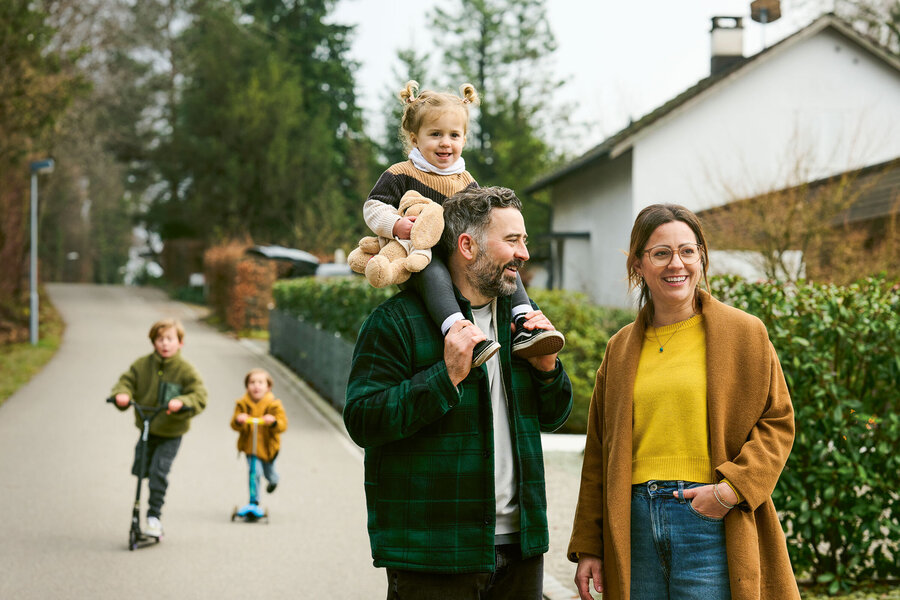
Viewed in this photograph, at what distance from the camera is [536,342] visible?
2953 millimetres

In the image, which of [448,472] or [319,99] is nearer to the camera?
[448,472]

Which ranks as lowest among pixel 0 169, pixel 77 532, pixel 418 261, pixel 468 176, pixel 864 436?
pixel 77 532

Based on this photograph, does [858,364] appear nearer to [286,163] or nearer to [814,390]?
[814,390]

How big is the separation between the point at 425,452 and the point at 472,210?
30.5 inches

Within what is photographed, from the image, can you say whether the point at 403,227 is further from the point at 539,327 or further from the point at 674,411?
the point at 674,411

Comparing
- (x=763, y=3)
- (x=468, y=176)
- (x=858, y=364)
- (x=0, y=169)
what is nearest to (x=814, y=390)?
(x=858, y=364)

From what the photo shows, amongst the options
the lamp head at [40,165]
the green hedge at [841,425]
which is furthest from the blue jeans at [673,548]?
the lamp head at [40,165]

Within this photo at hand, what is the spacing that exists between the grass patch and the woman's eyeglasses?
13.9m

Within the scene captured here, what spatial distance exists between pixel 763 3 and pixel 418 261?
25.8m

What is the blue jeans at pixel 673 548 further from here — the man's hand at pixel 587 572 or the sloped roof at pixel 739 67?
the sloped roof at pixel 739 67

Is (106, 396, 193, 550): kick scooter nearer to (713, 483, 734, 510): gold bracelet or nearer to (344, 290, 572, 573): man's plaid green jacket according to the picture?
(344, 290, 572, 573): man's plaid green jacket

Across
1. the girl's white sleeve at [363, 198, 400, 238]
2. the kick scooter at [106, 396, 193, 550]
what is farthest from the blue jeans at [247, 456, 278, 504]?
the girl's white sleeve at [363, 198, 400, 238]

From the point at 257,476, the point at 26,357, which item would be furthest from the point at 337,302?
the point at 26,357

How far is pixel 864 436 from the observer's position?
5629 mm
